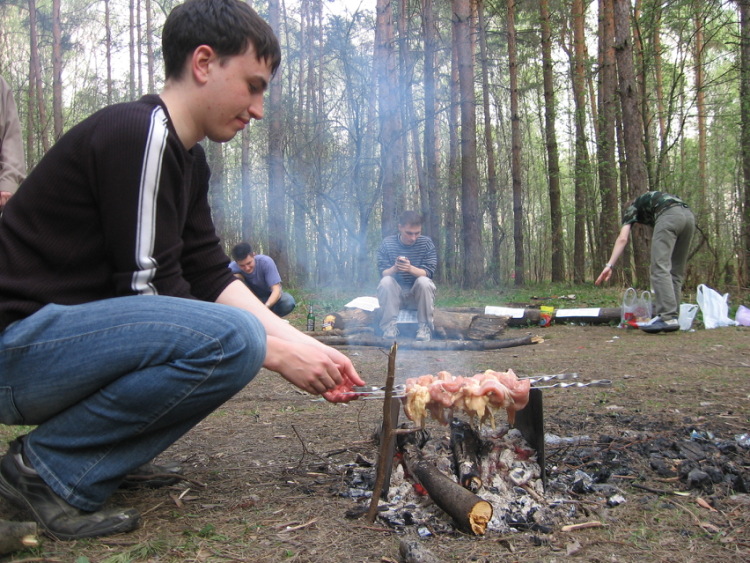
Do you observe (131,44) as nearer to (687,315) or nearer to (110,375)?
(687,315)

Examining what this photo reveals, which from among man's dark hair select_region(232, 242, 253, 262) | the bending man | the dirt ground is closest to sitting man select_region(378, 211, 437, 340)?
man's dark hair select_region(232, 242, 253, 262)

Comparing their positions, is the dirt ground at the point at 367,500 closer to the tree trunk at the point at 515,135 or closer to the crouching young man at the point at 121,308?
the crouching young man at the point at 121,308

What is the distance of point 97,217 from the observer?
1910 millimetres

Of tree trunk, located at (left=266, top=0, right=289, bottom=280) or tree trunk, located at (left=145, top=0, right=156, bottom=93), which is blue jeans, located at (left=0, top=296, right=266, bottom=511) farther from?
tree trunk, located at (left=145, top=0, right=156, bottom=93)

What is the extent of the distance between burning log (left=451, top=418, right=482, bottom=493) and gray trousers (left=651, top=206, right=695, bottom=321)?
6.54 meters

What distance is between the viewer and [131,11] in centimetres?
2109

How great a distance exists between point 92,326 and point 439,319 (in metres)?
6.92

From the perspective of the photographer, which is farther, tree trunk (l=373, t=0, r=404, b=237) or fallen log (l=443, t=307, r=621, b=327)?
tree trunk (l=373, t=0, r=404, b=237)

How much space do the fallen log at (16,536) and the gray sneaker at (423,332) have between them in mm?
6581

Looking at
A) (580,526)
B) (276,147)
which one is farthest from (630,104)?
(580,526)

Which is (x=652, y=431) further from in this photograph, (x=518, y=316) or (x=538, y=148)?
(x=538, y=148)

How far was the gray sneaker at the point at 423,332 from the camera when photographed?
26.7ft

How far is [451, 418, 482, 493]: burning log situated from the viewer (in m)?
2.51

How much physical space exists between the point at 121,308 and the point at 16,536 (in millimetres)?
776
